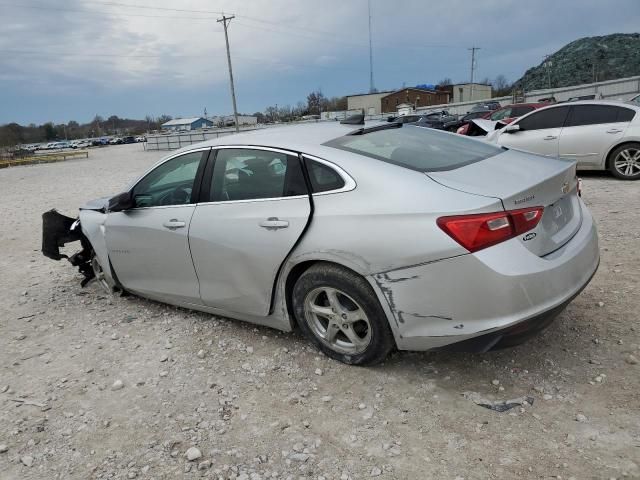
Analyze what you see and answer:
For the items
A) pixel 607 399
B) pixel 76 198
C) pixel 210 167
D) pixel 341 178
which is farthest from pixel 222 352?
pixel 76 198

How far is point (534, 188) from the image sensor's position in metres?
2.69

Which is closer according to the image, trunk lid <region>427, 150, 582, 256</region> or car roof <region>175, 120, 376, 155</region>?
trunk lid <region>427, 150, 582, 256</region>

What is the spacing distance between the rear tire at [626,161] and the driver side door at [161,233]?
25.9 feet

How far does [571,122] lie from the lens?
8984 mm

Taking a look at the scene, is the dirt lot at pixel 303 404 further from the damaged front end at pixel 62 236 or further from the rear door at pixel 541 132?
the rear door at pixel 541 132

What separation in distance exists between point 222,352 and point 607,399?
8.32 feet

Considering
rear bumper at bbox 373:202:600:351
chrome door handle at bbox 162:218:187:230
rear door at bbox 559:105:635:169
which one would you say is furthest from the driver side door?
rear door at bbox 559:105:635:169

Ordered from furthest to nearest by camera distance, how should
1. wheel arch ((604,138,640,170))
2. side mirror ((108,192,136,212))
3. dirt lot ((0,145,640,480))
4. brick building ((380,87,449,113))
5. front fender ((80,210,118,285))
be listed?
brick building ((380,87,449,113)), wheel arch ((604,138,640,170)), front fender ((80,210,118,285)), side mirror ((108,192,136,212)), dirt lot ((0,145,640,480))

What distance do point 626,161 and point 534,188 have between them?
729cm

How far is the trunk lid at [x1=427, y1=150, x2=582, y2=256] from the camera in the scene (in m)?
2.61

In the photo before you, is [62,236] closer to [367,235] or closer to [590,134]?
[367,235]

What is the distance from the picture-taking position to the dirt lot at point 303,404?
2393 mm

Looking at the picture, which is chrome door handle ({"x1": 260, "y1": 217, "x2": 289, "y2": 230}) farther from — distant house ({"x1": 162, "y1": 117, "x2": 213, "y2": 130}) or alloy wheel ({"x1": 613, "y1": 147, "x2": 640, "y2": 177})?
distant house ({"x1": 162, "y1": 117, "x2": 213, "y2": 130})

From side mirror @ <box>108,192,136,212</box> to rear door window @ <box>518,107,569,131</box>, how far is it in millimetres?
8120
